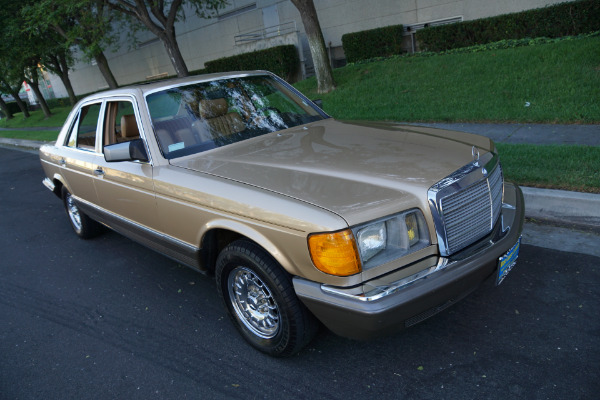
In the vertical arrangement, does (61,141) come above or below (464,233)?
above

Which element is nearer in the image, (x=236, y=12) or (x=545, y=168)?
(x=545, y=168)

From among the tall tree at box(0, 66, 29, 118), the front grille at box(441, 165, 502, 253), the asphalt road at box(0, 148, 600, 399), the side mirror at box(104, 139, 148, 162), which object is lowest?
the asphalt road at box(0, 148, 600, 399)

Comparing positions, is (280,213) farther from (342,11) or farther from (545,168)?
(342,11)

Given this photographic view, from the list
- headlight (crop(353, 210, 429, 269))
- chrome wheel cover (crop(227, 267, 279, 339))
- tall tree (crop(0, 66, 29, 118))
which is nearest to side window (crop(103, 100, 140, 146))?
chrome wheel cover (crop(227, 267, 279, 339))

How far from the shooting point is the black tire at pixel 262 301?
2.74 meters

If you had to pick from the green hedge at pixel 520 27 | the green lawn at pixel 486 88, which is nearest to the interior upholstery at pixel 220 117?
the green lawn at pixel 486 88

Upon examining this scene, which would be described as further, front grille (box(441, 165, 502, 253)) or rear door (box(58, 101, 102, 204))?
rear door (box(58, 101, 102, 204))

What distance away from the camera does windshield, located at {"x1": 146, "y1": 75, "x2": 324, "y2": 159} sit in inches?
145

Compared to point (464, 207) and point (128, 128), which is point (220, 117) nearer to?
point (128, 128)

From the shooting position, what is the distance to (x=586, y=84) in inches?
325

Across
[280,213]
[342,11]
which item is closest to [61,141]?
[280,213]

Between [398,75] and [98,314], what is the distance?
991 cm

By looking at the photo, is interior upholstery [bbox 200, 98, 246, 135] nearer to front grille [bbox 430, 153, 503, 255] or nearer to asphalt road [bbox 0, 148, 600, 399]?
asphalt road [bbox 0, 148, 600, 399]

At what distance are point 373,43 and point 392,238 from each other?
1410cm
